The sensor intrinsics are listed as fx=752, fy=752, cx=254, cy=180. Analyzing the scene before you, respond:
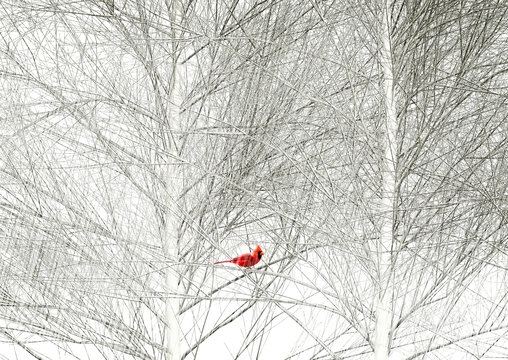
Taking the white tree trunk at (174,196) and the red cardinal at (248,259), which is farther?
the white tree trunk at (174,196)

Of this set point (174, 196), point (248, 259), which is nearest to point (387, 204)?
point (248, 259)

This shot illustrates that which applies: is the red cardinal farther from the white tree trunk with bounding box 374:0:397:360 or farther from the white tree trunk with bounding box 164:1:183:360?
the white tree trunk with bounding box 374:0:397:360

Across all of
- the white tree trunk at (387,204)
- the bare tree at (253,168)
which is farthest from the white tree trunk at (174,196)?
the white tree trunk at (387,204)

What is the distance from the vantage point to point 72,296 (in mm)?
5375

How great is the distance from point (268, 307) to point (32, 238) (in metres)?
1.92

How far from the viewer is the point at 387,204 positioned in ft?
15.9

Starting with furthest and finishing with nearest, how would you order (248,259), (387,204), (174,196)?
(174,196), (248,259), (387,204)

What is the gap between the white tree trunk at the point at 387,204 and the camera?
4.73 meters

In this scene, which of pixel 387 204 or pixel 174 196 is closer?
pixel 387 204

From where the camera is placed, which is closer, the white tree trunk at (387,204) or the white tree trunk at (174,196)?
the white tree trunk at (387,204)

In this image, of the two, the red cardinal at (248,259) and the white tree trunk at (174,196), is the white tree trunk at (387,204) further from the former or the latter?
the white tree trunk at (174,196)

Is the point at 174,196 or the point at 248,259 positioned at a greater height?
the point at 174,196

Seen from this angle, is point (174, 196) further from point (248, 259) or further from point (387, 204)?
point (387, 204)

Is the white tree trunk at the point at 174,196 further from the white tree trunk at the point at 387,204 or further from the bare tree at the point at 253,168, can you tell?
the white tree trunk at the point at 387,204
